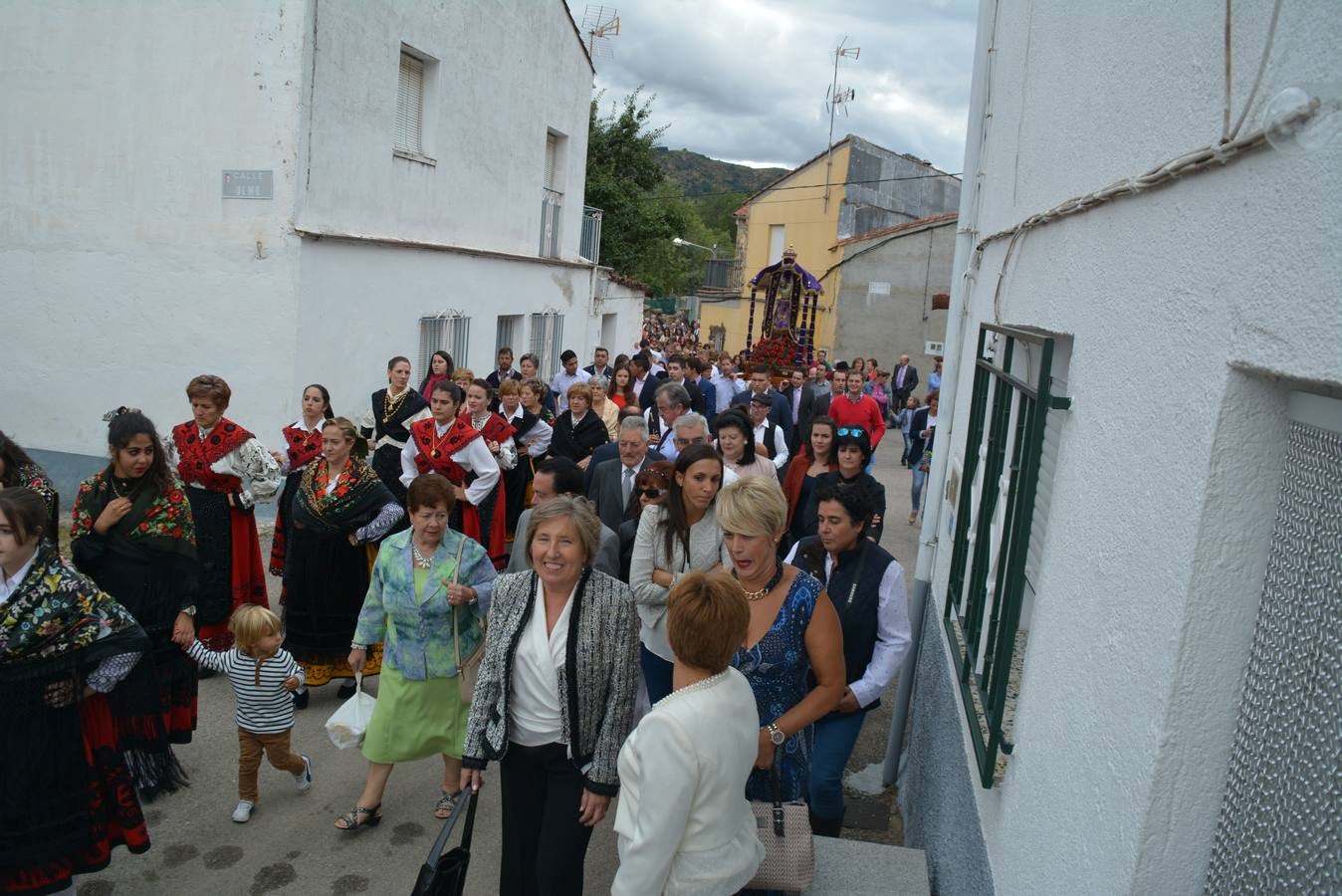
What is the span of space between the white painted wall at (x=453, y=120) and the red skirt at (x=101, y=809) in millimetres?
7393

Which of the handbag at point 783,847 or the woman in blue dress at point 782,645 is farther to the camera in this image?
the woman in blue dress at point 782,645

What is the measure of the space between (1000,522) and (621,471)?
2948 mm

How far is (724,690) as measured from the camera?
2811mm

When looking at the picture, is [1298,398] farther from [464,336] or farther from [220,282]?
[464,336]

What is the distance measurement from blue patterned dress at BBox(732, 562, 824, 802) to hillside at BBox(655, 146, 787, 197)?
140767 millimetres

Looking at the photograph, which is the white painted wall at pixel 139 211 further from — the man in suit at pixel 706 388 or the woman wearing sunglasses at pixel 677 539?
the woman wearing sunglasses at pixel 677 539

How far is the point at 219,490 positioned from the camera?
6.39 metres

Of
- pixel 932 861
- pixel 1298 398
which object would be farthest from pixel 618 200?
pixel 1298 398

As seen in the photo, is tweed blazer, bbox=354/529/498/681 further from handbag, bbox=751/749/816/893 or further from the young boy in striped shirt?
handbag, bbox=751/749/816/893

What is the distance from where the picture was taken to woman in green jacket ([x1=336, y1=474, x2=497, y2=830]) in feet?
Result: 15.8

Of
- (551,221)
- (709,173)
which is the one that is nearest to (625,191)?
(551,221)

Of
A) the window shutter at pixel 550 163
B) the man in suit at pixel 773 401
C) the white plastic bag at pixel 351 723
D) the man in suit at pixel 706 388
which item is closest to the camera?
the white plastic bag at pixel 351 723

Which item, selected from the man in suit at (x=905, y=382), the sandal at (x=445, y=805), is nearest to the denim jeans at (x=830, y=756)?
the sandal at (x=445, y=805)

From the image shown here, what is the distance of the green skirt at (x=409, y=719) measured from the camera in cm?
487
